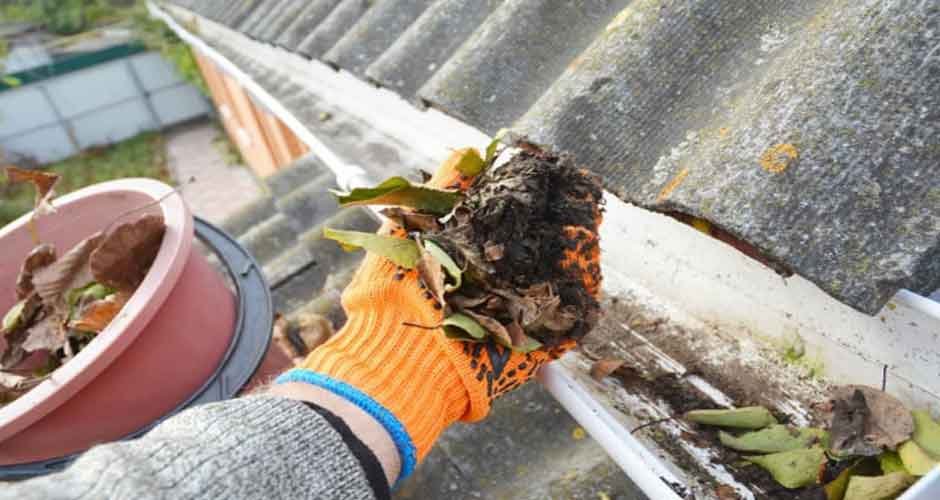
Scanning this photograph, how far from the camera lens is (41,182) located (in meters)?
1.42

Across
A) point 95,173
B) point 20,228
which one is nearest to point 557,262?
point 20,228

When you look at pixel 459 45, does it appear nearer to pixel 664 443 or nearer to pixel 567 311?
pixel 567 311

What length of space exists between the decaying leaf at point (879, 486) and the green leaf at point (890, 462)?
0.03 m

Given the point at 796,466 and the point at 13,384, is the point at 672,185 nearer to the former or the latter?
the point at 796,466

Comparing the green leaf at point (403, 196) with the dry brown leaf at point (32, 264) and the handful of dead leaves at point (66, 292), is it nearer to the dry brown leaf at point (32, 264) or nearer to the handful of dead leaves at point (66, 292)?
the handful of dead leaves at point (66, 292)

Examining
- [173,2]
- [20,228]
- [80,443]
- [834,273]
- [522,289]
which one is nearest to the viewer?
[834,273]

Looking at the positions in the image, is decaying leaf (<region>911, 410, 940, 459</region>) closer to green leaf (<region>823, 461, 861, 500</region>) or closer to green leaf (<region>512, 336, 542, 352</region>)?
green leaf (<region>823, 461, 861, 500</region>)

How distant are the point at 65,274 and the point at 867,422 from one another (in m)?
1.55

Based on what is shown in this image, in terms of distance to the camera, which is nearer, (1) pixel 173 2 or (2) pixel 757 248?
(2) pixel 757 248

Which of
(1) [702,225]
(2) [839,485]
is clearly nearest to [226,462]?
(1) [702,225]

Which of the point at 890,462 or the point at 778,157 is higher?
the point at 778,157

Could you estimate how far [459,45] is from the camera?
4.98 ft

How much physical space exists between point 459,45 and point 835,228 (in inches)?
41.3

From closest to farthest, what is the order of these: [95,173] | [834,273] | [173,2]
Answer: [834,273] < [173,2] < [95,173]
